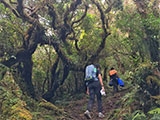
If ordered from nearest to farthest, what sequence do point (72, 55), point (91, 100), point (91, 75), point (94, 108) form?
1. point (91, 100)
2. point (91, 75)
3. point (94, 108)
4. point (72, 55)

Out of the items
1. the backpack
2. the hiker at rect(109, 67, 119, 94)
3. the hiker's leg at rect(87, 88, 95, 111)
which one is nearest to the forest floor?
the hiker at rect(109, 67, 119, 94)

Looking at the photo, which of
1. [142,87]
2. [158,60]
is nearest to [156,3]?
[158,60]

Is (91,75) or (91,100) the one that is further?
(91,75)

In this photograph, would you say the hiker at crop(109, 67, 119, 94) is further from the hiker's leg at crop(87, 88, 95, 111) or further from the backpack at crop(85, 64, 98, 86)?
the hiker's leg at crop(87, 88, 95, 111)

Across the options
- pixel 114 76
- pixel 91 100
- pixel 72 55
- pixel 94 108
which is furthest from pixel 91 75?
pixel 72 55

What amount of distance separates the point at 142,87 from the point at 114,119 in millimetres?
1682

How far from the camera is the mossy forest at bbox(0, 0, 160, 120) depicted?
661cm

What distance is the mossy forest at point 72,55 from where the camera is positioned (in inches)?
260

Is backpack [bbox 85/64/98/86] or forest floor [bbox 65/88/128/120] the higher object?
backpack [bbox 85/64/98/86]

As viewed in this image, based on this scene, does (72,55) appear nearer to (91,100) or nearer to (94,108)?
(94,108)

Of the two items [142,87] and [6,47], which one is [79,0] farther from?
[142,87]

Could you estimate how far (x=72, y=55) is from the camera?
40.8 ft

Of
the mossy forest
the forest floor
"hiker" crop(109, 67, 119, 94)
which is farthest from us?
"hiker" crop(109, 67, 119, 94)

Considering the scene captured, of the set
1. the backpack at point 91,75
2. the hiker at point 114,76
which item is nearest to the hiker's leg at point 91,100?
the backpack at point 91,75
